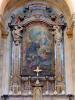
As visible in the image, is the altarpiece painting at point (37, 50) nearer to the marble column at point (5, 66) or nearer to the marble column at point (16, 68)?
the marble column at point (16, 68)

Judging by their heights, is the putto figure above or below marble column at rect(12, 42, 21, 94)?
above

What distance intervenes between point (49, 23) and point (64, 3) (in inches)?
46.4

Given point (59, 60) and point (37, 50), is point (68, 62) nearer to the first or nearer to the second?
point (59, 60)

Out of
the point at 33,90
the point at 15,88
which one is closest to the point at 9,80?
the point at 15,88

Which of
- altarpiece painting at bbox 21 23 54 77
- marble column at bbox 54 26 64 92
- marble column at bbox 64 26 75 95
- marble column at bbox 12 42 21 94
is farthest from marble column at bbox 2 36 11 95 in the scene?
marble column at bbox 64 26 75 95

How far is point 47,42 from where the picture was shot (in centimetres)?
1498

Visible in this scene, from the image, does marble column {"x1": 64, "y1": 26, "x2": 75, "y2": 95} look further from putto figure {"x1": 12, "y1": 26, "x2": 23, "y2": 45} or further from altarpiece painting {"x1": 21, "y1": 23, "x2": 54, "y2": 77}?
putto figure {"x1": 12, "y1": 26, "x2": 23, "y2": 45}

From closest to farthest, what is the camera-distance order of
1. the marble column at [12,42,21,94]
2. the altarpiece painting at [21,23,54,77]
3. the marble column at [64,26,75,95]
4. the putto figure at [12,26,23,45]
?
1. the marble column at [12,42,21,94]
2. the marble column at [64,26,75,95]
3. the altarpiece painting at [21,23,54,77]
4. the putto figure at [12,26,23,45]

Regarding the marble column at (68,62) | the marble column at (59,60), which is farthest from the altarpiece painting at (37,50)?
the marble column at (68,62)

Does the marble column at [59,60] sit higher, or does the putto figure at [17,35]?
the putto figure at [17,35]

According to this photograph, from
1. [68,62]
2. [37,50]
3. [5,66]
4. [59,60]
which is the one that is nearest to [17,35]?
[37,50]

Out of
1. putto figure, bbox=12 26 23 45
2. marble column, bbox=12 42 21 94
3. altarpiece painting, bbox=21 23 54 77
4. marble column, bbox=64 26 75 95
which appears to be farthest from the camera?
putto figure, bbox=12 26 23 45

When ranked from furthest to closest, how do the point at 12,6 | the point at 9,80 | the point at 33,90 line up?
the point at 12,6
the point at 9,80
the point at 33,90

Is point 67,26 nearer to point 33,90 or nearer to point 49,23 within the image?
point 49,23
